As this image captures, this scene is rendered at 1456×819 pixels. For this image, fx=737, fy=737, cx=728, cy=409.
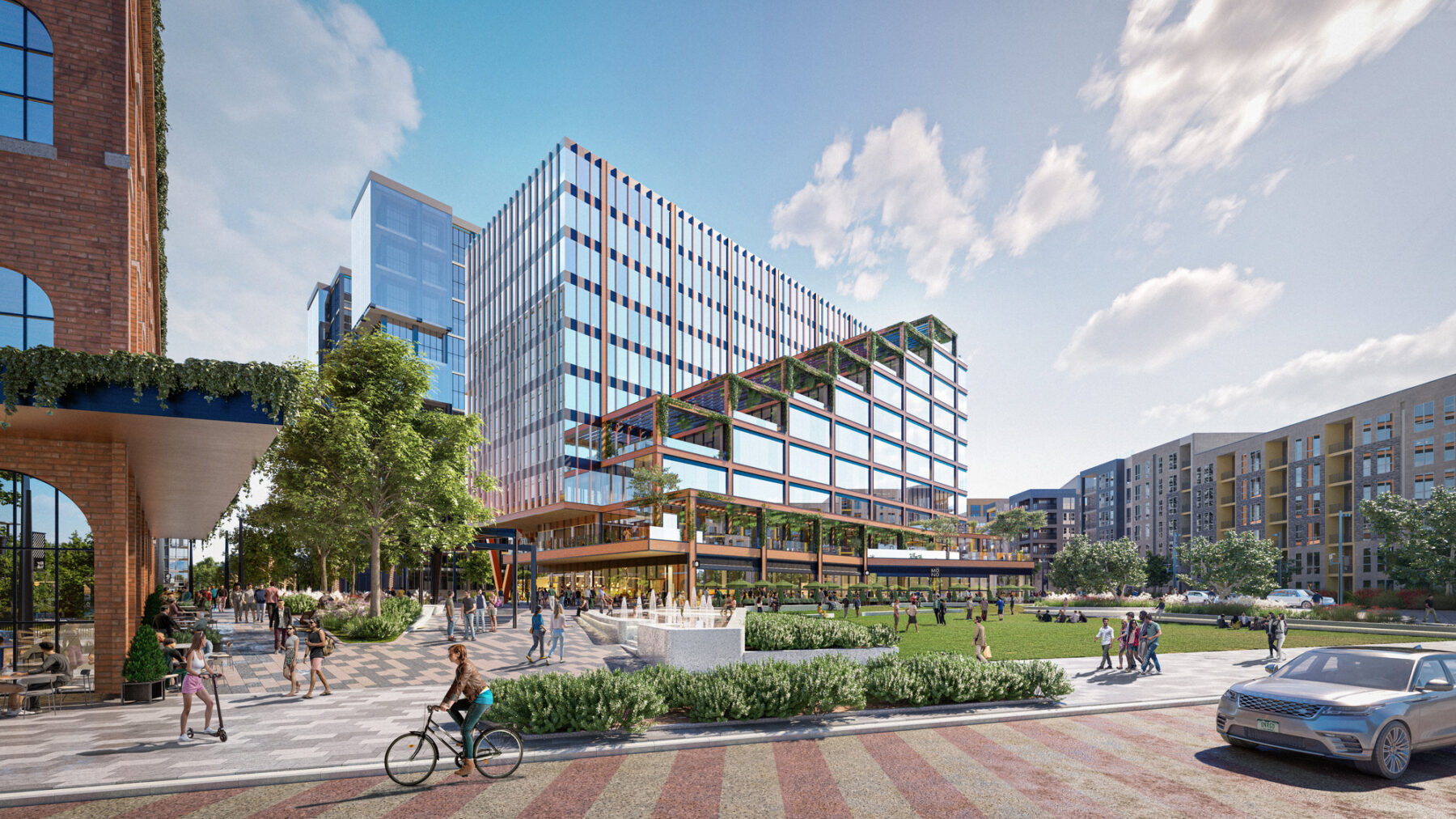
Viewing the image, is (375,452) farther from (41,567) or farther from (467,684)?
(467,684)

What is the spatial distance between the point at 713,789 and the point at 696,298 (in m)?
72.7

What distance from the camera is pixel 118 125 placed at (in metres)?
14.6

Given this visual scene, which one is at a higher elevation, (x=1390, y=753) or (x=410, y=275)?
(x=410, y=275)

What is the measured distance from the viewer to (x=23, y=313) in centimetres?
1368

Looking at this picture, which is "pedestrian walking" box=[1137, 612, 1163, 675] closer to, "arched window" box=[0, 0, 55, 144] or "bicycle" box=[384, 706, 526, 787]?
"bicycle" box=[384, 706, 526, 787]

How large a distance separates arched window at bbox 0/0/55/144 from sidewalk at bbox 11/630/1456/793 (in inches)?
430

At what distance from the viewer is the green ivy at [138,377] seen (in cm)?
1120

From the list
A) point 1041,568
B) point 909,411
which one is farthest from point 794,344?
point 1041,568

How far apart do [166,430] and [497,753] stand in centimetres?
891

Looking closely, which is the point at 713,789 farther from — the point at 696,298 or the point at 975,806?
the point at 696,298

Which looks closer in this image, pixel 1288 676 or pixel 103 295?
pixel 1288 676

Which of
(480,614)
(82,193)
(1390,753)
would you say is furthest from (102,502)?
(1390,753)

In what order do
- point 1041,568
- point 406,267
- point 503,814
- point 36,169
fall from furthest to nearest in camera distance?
point 1041,568 < point 406,267 < point 36,169 < point 503,814

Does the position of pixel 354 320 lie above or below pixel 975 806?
above
